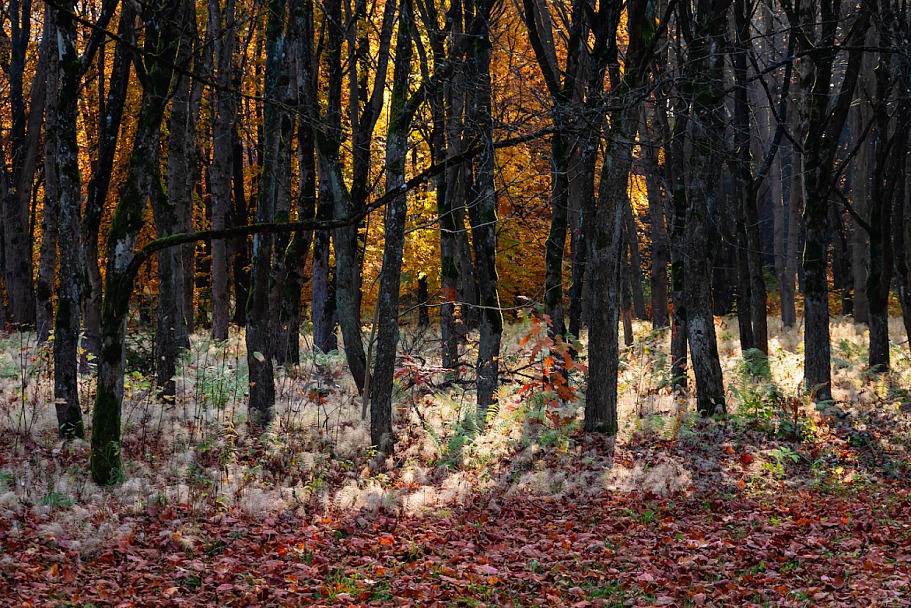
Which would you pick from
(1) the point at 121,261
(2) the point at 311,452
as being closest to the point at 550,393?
(2) the point at 311,452

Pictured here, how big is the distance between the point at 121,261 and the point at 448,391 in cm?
729

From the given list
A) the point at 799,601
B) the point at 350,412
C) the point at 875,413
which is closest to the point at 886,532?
the point at 799,601

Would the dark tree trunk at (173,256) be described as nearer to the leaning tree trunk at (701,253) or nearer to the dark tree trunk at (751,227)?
the leaning tree trunk at (701,253)

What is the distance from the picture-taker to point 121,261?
777 cm

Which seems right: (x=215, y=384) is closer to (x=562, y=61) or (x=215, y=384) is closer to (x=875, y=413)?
(x=875, y=413)

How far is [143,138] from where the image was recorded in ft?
27.3

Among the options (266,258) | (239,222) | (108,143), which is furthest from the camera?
(239,222)

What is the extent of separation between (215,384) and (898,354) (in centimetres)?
1416

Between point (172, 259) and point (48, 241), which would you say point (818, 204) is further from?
point (48, 241)

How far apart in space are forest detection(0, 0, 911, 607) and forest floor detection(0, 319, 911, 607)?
43 mm

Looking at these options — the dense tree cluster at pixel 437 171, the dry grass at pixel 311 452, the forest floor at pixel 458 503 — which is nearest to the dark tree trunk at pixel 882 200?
the dense tree cluster at pixel 437 171

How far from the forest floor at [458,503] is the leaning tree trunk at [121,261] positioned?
0.45 meters

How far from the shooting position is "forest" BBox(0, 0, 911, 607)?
6.40 metres

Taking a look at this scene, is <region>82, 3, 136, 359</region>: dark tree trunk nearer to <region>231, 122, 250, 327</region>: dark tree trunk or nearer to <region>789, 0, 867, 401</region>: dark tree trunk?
<region>789, 0, 867, 401</region>: dark tree trunk
